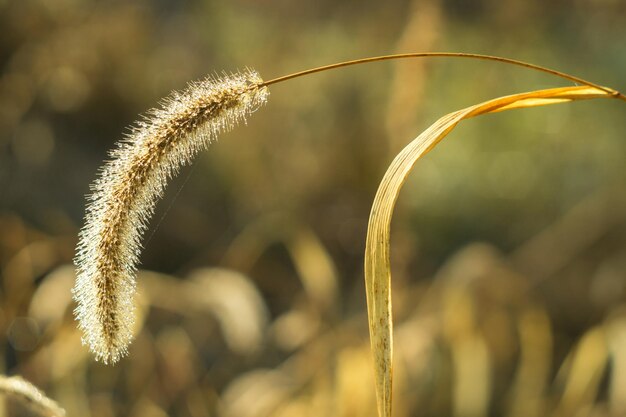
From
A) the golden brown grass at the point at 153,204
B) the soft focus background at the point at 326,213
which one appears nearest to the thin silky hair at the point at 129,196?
the golden brown grass at the point at 153,204

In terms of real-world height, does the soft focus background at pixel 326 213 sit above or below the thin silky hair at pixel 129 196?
above

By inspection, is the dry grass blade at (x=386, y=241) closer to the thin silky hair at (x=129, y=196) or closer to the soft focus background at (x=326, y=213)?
the thin silky hair at (x=129, y=196)

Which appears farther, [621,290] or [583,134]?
[583,134]

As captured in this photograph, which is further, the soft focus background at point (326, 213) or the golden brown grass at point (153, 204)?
the soft focus background at point (326, 213)

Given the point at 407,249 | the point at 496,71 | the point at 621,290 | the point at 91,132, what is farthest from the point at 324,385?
the point at 496,71

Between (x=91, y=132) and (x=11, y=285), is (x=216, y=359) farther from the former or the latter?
(x=91, y=132)

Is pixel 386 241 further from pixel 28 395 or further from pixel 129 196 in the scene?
pixel 28 395
